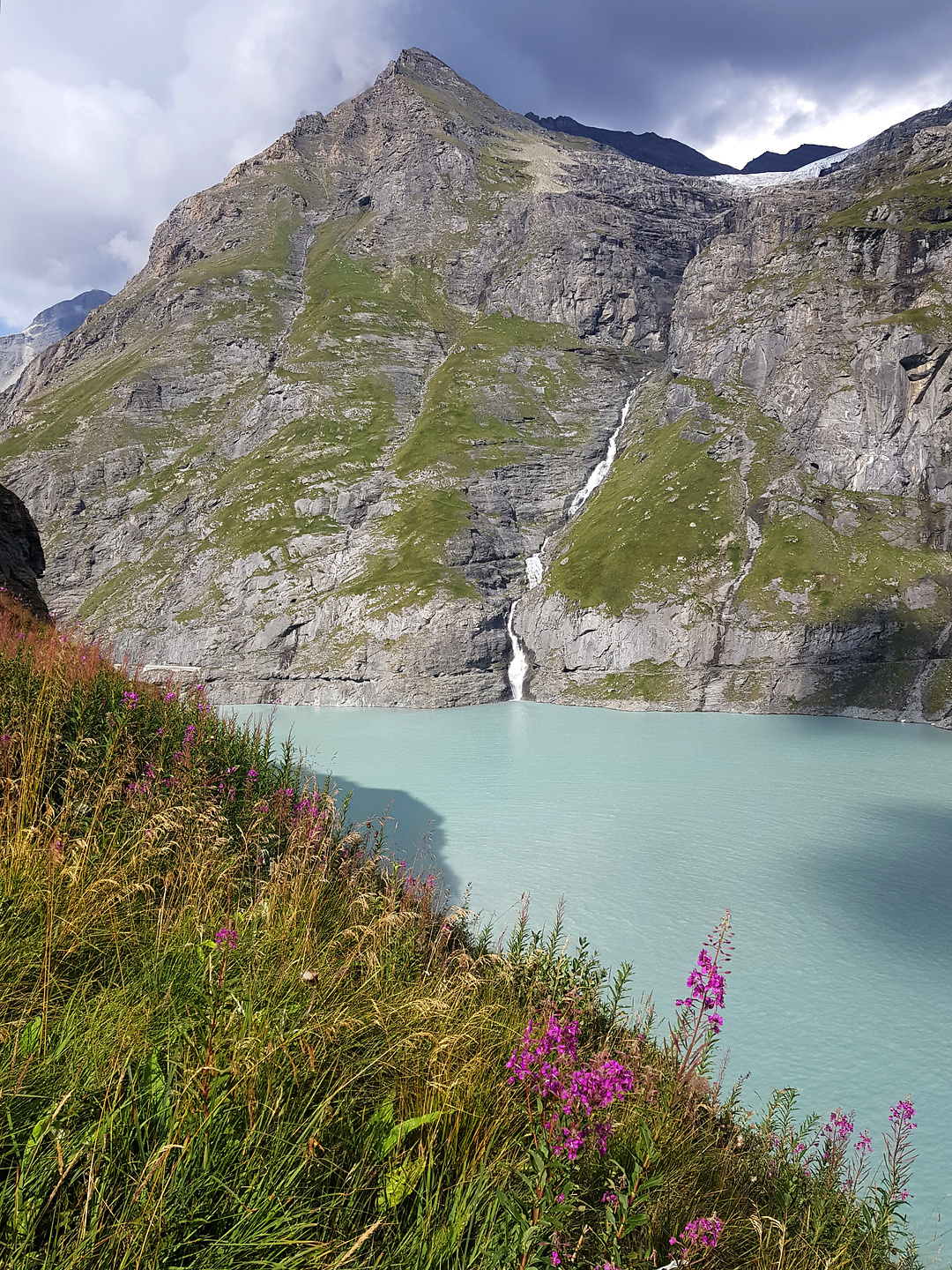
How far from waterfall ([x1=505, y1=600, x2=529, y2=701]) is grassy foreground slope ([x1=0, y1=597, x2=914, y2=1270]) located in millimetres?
60616

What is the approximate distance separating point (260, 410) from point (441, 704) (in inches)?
3095

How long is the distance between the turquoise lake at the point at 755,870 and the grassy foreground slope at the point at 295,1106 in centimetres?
659

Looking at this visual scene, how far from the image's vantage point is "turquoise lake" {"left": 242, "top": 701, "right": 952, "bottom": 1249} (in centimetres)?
1136

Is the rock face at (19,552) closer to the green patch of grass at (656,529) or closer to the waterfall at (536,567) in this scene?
the waterfall at (536,567)

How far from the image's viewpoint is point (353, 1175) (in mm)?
2863

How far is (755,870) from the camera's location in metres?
20.0

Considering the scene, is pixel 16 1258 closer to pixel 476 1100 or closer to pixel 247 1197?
pixel 247 1197

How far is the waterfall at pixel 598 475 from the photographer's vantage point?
3725 inches

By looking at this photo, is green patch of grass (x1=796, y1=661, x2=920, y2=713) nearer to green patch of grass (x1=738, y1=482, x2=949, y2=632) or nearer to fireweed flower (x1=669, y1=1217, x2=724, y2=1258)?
green patch of grass (x1=738, y1=482, x2=949, y2=632)

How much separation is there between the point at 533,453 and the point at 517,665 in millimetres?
43862

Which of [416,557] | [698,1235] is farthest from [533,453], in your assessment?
[698,1235]

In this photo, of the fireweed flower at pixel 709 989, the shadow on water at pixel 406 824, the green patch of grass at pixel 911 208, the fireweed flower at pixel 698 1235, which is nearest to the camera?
the fireweed flower at pixel 698 1235

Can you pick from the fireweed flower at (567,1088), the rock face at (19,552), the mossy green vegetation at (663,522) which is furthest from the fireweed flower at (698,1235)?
the mossy green vegetation at (663,522)

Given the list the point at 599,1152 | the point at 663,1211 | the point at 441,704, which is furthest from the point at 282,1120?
the point at 441,704
